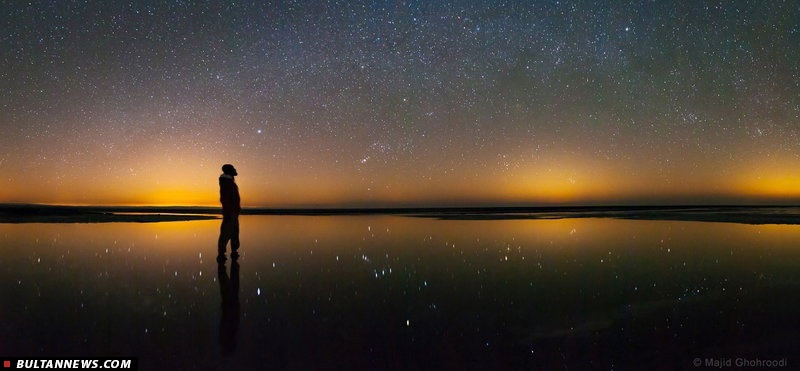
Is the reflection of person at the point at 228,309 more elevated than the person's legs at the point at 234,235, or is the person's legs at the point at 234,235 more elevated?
the person's legs at the point at 234,235

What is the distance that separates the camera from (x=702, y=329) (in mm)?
4328

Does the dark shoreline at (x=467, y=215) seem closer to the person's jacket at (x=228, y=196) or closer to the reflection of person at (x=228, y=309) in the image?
the person's jacket at (x=228, y=196)

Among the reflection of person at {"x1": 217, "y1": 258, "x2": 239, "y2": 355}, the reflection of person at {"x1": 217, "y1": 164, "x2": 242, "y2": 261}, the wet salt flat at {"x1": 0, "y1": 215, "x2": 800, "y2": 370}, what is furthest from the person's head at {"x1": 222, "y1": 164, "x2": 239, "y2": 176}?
the reflection of person at {"x1": 217, "y1": 258, "x2": 239, "y2": 355}

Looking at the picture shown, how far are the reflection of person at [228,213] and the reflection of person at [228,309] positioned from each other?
1422mm

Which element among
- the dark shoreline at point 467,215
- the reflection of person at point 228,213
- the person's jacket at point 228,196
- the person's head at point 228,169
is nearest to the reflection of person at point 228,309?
the reflection of person at point 228,213

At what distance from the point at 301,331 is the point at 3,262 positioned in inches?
321

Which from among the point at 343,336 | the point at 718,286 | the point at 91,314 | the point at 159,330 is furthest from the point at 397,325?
the point at 718,286

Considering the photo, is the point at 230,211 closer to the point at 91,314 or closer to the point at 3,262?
the point at 3,262

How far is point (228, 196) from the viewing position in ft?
32.8

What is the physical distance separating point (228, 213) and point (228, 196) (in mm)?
424

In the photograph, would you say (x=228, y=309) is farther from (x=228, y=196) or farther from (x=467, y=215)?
(x=467, y=215)

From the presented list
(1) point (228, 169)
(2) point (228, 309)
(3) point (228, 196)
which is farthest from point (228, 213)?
(2) point (228, 309)

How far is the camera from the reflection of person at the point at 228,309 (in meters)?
3.98

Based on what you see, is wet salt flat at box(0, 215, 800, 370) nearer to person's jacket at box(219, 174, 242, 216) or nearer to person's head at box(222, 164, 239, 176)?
person's jacket at box(219, 174, 242, 216)
